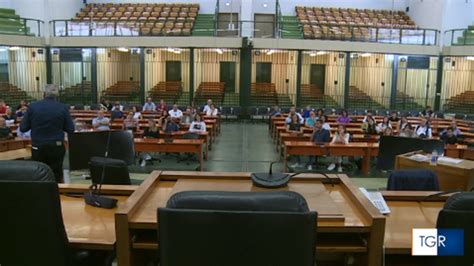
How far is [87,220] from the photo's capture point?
2484 mm

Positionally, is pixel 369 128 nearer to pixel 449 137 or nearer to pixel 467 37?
pixel 449 137

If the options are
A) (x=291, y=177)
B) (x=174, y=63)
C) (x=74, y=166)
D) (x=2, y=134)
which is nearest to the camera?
(x=291, y=177)

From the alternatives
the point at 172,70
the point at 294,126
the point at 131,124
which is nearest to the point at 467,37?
the point at 294,126

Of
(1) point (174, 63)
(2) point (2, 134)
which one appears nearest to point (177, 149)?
(2) point (2, 134)

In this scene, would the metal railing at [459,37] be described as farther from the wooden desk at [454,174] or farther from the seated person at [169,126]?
the wooden desk at [454,174]

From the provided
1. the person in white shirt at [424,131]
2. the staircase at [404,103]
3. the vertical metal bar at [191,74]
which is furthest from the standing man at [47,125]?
the staircase at [404,103]

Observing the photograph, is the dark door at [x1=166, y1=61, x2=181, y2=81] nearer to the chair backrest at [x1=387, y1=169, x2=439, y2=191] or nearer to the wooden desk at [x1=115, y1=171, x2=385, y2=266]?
the chair backrest at [x1=387, y1=169, x2=439, y2=191]

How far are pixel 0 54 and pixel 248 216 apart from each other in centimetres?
2252

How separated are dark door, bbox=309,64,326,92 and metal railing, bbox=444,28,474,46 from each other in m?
6.89

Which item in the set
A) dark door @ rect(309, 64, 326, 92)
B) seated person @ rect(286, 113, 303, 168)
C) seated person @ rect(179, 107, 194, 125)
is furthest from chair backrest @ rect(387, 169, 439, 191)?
dark door @ rect(309, 64, 326, 92)

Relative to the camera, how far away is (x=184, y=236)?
169 centimetres

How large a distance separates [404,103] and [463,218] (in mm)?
21360

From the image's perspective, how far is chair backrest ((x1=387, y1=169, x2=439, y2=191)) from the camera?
4.27 meters

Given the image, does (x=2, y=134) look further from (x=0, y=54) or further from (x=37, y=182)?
(x=0, y=54)
